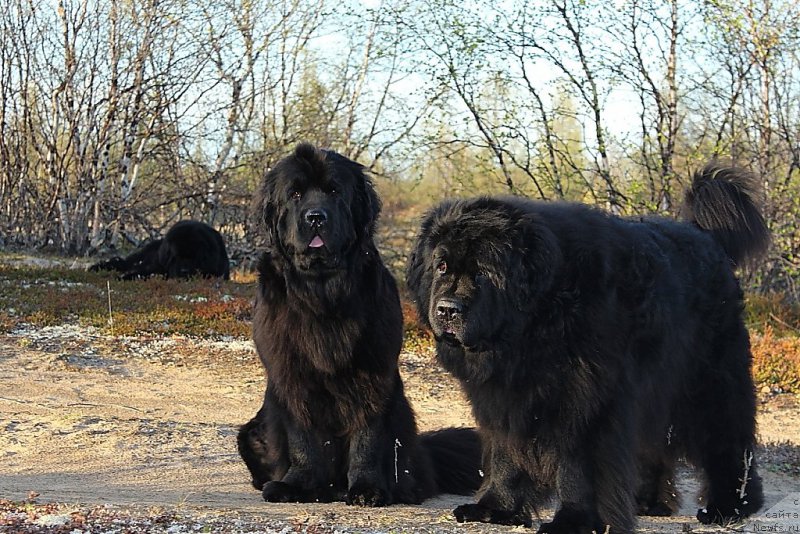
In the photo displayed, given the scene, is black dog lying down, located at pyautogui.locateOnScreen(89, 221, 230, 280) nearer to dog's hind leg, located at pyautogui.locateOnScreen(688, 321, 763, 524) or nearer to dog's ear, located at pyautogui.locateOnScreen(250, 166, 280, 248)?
dog's ear, located at pyautogui.locateOnScreen(250, 166, 280, 248)

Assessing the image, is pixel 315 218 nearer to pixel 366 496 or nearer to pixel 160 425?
pixel 366 496

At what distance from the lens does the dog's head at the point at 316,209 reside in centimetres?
507

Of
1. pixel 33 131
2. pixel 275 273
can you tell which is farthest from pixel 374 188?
pixel 33 131

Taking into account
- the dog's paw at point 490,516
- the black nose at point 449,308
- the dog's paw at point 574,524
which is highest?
the black nose at point 449,308

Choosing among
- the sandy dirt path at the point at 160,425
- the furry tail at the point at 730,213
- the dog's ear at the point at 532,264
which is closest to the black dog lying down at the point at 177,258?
the sandy dirt path at the point at 160,425

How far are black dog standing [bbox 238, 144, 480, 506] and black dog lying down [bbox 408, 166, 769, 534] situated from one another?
36.4 inches

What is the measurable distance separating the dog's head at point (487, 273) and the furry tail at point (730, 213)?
1.81 metres

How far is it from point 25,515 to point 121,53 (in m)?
14.7

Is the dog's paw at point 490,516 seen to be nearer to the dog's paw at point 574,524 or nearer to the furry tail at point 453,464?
the dog's paw at point 574,524

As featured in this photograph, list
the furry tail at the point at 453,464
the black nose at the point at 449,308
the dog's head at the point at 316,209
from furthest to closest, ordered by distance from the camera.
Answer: the furry tail at the point at 453,464 → the dog's head at the point at 316,209 → the black nose at the point at 449,308

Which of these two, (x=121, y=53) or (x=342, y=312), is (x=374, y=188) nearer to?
(x=342, y=312)

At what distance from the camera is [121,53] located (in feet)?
56.6

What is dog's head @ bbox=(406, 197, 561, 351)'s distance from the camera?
394 centimetres

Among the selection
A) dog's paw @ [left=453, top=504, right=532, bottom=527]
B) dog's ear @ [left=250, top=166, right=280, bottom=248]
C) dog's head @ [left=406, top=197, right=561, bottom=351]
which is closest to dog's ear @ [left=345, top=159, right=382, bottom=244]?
dog's ear @ [left=250, top=166, right=280, bottom=248]
